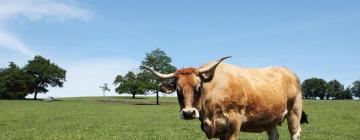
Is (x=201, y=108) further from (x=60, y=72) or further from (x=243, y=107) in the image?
(x=60, y=72)

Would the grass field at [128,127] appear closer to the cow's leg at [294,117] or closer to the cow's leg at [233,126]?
the cow's leg at [294,117]

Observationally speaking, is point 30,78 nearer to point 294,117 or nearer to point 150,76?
point 150,76

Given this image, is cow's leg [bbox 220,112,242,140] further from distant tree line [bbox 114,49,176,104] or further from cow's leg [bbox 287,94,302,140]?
distant tree line [bbox 114,49,176,104]

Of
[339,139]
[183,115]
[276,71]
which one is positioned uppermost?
[276,71]

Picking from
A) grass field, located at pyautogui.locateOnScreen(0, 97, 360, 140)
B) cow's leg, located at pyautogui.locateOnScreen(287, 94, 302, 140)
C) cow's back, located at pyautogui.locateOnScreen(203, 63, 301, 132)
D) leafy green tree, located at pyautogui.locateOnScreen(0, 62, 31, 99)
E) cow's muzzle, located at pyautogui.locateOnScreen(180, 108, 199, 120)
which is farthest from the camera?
leafy green tree, located at pyautogui.locateOnScreen(0, 62, 31, 99)

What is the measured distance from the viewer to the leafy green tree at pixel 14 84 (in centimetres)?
12644

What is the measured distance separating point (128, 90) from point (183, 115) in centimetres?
10733

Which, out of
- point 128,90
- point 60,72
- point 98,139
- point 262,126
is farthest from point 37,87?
point 262,126

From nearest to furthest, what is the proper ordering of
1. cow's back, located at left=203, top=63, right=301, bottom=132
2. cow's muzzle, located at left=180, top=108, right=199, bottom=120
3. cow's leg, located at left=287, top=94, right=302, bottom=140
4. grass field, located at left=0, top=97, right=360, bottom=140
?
cow's muzzle, located at left=180, top=108, right=199, bottom=120
cow's back, located at left=203, top=63, right=301, bottom=132
cow's leg, located at left=287, top=94, right=302, bottom=140
grass field, located at left=0, top=97, right=360, bottom=140

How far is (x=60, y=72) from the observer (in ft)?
452

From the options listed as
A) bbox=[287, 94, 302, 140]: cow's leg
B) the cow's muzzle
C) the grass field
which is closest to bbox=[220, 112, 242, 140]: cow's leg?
the cow's muzzle

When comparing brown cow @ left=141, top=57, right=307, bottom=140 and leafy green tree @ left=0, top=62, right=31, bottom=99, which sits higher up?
leafy green tree @ left=0, top=62, right=31, bottom=99

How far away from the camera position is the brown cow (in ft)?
33.9

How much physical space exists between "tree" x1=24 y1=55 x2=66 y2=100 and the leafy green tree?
2.86m
